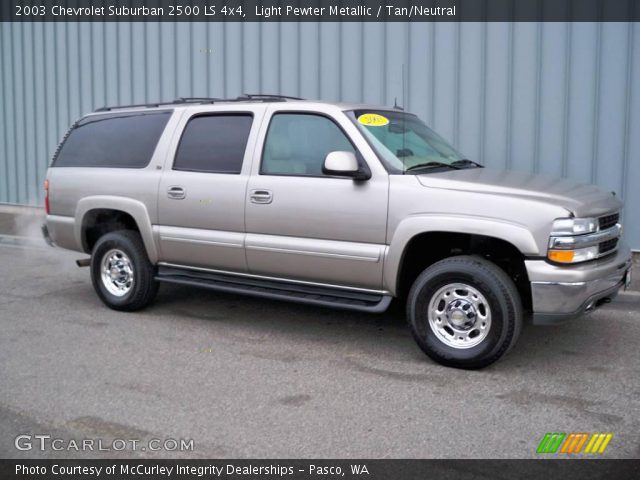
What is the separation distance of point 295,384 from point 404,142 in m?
2.26

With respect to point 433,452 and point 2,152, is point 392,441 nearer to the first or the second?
point 433,452

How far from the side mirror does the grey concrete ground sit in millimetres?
1409

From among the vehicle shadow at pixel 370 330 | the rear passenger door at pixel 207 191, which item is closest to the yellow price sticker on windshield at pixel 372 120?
the rear passenger door at pixel 207 191

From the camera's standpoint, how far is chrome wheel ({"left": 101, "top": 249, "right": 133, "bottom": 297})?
23.3 ft

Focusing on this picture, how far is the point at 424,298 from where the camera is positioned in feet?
17.5

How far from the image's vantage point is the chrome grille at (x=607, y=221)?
5301 mm

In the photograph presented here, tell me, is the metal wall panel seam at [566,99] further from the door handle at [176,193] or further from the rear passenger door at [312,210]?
the door handle at [176,193]

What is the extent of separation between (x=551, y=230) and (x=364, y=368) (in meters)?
1.66

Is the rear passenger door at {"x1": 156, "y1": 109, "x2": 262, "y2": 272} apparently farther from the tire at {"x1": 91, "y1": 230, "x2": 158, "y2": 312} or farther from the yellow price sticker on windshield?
the yellow price sticker on windshield

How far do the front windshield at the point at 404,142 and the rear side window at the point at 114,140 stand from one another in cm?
208

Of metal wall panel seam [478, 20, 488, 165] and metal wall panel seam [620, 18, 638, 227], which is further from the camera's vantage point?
metal wall panel seam [478, 20, 488, 165]

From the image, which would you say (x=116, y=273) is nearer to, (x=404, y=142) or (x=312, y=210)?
(x=312, y=210)
